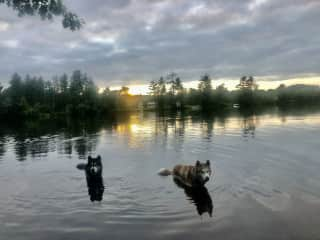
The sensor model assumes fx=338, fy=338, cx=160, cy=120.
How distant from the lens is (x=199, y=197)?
17.8m

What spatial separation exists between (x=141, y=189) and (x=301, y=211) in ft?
28.3

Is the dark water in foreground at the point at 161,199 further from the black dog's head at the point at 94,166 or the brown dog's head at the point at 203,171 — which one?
the black dog's head at the point at 94,166

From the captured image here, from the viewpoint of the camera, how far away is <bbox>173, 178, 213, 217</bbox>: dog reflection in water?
1590 centimetres

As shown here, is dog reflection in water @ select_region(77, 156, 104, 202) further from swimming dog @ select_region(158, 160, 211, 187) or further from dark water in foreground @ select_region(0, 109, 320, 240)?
swimming dog @ select_region(158, 160, 211, 187)

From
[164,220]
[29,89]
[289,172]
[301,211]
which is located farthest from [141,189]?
[29,89]

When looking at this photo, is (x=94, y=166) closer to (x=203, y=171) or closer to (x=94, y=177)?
(x=94, y=177)

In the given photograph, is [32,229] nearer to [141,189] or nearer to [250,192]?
[141,189]

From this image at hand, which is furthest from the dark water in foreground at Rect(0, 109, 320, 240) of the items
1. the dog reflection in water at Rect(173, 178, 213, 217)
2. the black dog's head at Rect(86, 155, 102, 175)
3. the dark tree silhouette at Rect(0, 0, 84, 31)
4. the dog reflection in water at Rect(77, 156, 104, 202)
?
the dark tree silhouette at Rect(0, 0, 84, 31)

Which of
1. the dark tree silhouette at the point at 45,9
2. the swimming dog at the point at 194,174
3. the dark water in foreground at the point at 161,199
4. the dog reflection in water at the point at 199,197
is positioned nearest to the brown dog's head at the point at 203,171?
the swimming dog at the point at 194,174

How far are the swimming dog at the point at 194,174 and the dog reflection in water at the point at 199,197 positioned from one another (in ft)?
0.94

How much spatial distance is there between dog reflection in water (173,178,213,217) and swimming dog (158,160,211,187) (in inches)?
11.3

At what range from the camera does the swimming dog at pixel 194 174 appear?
18.5m

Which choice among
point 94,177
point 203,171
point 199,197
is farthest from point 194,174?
point 94,177

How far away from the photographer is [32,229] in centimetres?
1415
